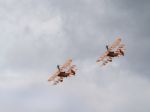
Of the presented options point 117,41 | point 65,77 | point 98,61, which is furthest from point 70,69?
point 117,41

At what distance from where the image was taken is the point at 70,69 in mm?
170125

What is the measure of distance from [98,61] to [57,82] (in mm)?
23307

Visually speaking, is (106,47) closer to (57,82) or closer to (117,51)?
(117,51)

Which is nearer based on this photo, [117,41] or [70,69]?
[70,69]

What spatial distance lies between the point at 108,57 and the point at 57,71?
24881mm

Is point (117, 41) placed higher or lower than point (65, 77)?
higher

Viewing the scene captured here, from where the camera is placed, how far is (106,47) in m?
176

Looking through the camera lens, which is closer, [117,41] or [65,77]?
[65,77]

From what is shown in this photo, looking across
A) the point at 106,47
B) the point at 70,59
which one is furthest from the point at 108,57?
the point at 70,59

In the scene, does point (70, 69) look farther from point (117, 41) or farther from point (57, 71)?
point (117, 41)

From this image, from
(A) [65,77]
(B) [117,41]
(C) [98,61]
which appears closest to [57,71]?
(A) [65,77]

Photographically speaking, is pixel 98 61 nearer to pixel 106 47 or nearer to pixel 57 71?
pixel 106 47

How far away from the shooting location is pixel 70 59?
179 m

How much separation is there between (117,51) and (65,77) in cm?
2787
